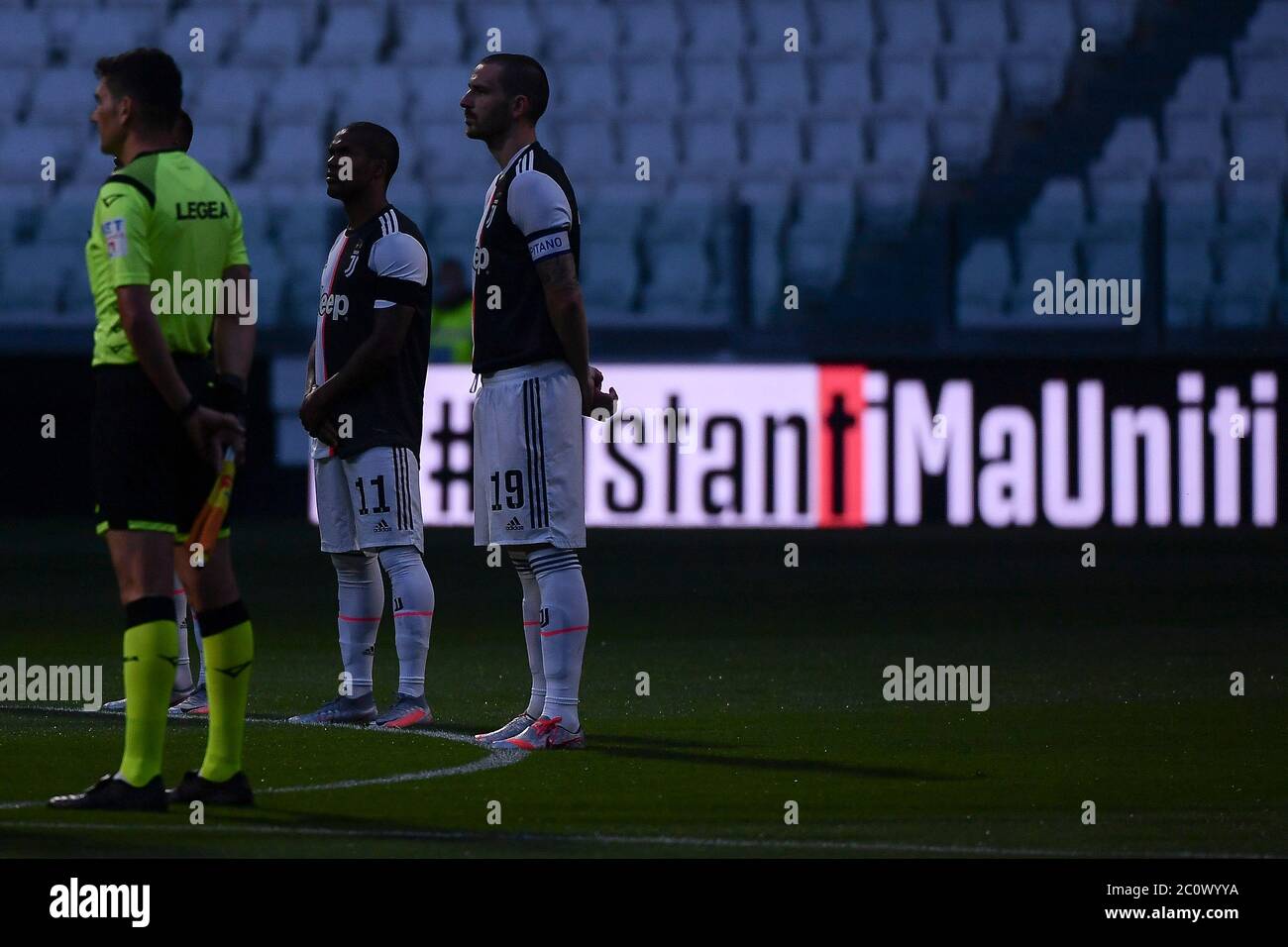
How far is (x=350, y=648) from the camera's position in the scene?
7.45 metres

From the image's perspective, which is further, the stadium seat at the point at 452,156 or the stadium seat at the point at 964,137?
the stadium seat at the point at 452,156

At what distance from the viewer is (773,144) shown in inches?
733

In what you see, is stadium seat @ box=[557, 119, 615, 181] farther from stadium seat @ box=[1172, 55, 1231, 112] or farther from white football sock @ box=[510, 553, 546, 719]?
white football sock @ box=[510, 553, 546, 719]

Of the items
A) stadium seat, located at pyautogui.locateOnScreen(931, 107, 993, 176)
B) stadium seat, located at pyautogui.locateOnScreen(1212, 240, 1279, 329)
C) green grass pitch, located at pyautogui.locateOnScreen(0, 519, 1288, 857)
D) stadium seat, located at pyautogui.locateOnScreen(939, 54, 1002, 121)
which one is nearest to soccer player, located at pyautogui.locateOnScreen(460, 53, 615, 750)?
green grass pitch, located at pyautogui.locateOnScreen(0, 519, 1288, 857)

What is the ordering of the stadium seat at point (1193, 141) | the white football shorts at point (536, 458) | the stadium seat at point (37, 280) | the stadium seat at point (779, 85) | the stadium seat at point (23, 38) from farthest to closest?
the stadium seat at point (23, 38), the stadium seat at point (779, 85), the stadium seat at point (1193, 141), the stadium seat at point (37, 280), the white football shorts at point (536, 458)

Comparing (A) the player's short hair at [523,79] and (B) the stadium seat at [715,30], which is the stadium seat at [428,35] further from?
(A) the player's short hair at [523,79]

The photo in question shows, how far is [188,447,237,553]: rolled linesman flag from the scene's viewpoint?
5.50m

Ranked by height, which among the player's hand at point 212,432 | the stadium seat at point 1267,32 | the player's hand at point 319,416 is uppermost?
the stadium seat at point 1267,32

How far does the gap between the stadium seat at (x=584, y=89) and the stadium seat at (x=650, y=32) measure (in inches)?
11.8

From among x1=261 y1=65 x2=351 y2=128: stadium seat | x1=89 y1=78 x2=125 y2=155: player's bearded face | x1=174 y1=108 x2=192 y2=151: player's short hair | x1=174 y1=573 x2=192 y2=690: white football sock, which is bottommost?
x1=174 y1=573 x2=192 y2=690: white football sock

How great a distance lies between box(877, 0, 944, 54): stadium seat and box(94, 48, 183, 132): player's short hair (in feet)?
47.0

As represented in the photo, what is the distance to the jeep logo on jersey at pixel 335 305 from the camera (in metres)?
7.45

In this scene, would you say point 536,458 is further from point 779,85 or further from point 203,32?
point 203,32

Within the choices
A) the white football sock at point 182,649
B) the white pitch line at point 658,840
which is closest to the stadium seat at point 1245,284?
the white football sock at point 182,649
